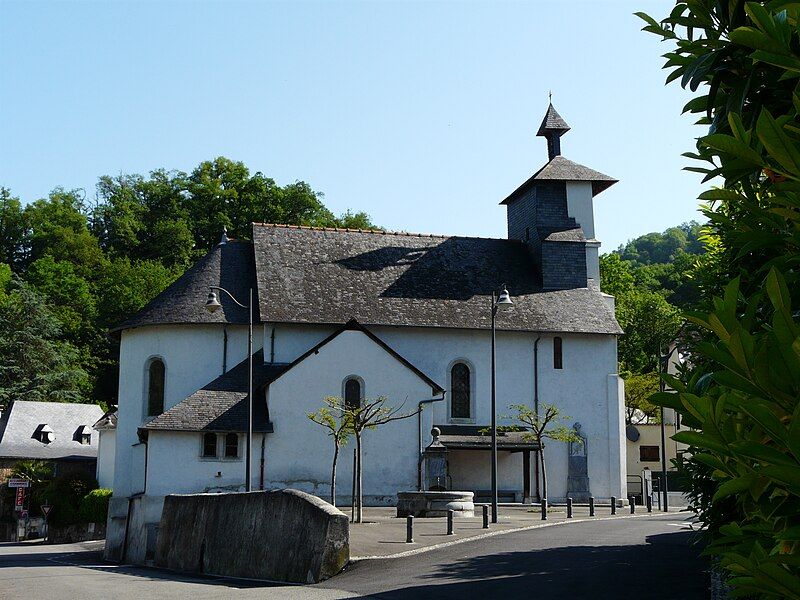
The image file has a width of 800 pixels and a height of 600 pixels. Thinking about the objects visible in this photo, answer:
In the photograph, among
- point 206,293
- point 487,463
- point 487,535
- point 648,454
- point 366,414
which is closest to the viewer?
point 487,535

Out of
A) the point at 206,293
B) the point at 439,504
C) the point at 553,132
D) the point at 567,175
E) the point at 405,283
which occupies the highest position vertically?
the point at 553,132

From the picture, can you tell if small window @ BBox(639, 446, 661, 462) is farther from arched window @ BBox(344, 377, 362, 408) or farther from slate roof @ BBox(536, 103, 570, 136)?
arched window @ BBox(344, 377, 362, 408)

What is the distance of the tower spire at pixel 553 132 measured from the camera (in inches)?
1917

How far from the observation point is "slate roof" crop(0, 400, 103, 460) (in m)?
61.8

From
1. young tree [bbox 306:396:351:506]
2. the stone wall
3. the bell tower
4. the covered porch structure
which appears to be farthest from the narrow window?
the stone wall

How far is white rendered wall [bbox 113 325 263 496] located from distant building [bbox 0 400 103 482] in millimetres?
23588

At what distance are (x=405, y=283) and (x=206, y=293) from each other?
338 inches

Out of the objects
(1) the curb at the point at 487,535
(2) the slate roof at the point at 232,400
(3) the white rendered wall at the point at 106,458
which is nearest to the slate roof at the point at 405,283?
(2) the slate roof at the point at 232,400

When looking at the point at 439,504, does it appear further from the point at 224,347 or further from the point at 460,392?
the point at 224,347

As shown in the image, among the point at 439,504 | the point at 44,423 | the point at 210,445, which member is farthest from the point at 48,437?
the point at 439,504

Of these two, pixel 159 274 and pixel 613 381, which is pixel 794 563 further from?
pixel 159 274

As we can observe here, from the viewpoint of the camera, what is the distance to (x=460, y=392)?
41.8 metres

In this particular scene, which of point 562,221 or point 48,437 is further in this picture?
point 48,437

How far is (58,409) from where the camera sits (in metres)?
65.7
